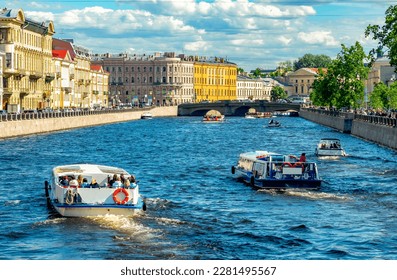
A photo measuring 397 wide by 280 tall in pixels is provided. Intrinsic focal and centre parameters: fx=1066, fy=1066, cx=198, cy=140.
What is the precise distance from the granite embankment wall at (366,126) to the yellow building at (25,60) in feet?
115

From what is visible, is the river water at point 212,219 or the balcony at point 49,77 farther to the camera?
the balcony at point 49,77

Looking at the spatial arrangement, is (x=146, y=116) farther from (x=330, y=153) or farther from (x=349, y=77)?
(x=330, y=153)

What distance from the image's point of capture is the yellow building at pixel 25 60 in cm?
12325

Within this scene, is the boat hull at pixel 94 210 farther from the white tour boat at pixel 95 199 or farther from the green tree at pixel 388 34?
the green tree at pixel 388 34

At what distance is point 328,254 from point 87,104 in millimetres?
167836

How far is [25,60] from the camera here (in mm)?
132500

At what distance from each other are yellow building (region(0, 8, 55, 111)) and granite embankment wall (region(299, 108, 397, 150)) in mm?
35027

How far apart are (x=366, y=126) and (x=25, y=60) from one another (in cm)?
5246

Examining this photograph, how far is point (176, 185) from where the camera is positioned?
50406 millimetres

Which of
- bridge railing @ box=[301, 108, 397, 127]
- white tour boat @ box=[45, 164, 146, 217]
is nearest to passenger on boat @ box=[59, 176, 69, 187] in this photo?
white tour boat @ box=[45, 164, 146, 217]

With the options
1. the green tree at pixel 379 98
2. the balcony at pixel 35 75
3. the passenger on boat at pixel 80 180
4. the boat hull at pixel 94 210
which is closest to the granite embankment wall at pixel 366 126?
the green tree at pixel 379 98

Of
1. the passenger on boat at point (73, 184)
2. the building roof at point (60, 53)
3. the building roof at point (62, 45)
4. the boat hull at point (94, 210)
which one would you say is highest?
the building roof at point (62, 45)

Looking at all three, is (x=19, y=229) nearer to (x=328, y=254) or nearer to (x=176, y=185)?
(x=328, y=254)

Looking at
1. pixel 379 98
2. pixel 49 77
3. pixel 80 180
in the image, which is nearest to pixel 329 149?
pixel 80 180
